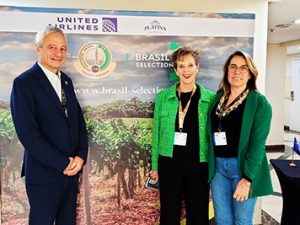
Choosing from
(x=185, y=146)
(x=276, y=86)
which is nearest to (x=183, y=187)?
(x=185, y=146)

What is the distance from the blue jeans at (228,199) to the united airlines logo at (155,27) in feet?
3.85

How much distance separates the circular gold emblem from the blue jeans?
1.17m

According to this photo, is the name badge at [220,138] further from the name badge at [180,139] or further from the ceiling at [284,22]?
the ceiling at [284,22]

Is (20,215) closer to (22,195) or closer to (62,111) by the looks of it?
(22,195)

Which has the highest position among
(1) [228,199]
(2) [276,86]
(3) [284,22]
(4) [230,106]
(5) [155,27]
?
(3) [284,22]

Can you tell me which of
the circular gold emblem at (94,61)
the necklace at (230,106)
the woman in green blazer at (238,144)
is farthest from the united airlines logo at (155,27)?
the necklace at (230,106)

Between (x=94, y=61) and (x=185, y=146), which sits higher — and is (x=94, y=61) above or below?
above

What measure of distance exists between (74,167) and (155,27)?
51.5 inches

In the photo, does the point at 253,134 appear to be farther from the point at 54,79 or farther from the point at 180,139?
the point at 54,79

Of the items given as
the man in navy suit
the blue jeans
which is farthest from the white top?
the blue jeans

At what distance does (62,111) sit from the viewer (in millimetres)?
1872

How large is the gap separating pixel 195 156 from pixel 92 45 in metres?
1.22

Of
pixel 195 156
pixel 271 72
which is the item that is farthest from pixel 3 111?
pixel 271 72

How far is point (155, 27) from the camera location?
8.10 feet
